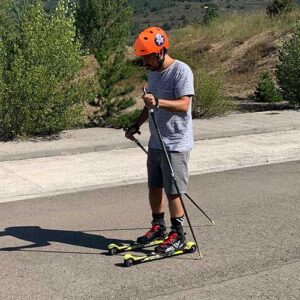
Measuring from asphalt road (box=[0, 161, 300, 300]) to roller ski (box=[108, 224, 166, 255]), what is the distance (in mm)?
114

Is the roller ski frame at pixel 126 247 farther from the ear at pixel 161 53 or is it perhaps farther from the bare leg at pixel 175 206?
the ear at pixel 161 53

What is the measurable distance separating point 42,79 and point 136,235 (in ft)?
20.6

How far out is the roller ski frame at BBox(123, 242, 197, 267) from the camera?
18.9ft

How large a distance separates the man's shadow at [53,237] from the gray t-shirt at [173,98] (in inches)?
46.8

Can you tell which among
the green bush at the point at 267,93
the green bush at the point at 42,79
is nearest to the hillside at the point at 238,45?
the green bush at the point at 267,93

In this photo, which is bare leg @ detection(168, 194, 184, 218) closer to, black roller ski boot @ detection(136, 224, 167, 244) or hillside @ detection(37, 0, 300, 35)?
black roller ski boot @ detection(136, 224, 167, 244)

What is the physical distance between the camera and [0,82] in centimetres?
1223

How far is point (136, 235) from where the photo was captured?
679 cm

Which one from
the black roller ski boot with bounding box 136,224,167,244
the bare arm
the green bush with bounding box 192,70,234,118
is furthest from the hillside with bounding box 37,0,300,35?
the bare arm

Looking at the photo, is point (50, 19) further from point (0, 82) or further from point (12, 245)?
point (12, 245)

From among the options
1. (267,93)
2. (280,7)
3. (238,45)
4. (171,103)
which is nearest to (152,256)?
(171,103)

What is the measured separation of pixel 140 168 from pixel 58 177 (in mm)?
1386

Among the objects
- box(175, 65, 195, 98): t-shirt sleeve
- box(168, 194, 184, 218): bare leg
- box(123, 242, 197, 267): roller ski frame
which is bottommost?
box(123, 242, 197, 267): roller ski frame

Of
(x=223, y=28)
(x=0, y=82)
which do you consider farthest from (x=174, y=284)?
(x=223, y=28)
